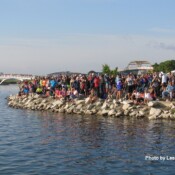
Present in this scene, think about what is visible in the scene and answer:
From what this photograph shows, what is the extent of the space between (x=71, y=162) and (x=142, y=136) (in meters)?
6.05

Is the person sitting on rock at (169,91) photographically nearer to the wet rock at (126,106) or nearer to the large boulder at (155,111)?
the large boulder at (155,111)

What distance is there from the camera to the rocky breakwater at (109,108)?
2902 centimetres

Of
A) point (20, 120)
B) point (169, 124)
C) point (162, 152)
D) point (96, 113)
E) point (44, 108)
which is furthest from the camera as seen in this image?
point (44, 108)

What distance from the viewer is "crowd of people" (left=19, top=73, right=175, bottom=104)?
3155cm

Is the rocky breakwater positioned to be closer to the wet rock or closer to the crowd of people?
the wet rock

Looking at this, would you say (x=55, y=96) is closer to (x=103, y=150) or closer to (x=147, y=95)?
(x=147, y=95)

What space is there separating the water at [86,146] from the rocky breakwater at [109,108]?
1.83 m

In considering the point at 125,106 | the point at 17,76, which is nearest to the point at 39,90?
the point at 125,106

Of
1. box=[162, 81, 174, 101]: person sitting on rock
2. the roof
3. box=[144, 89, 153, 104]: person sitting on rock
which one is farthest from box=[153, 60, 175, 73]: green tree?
box=[162, 81, 174, 101]: person sitting on rock

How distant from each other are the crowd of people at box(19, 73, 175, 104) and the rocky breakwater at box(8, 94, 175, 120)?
2.70 ft

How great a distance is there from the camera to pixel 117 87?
109 ft

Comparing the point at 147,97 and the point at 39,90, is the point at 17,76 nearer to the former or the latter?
the point at 39,90

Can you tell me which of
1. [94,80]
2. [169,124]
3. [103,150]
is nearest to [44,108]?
[94,80]

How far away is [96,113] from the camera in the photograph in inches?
1271
